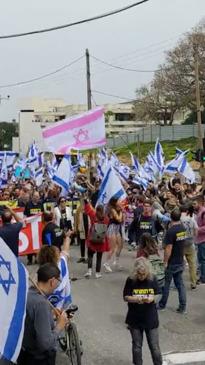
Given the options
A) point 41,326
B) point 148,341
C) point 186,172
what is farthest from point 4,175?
point 41,326

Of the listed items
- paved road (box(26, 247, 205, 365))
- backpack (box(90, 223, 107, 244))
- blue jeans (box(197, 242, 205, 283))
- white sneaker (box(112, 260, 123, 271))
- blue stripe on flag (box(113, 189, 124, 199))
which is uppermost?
blue stripe on flag (box(113, 189, 124, 199))

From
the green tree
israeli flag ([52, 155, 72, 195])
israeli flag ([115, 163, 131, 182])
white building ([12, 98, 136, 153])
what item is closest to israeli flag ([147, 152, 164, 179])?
israeli flag ([115, 163, 131, 182])

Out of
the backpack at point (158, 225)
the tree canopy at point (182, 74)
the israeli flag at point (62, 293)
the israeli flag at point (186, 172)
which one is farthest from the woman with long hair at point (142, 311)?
the tree canopy at point (182, 74)

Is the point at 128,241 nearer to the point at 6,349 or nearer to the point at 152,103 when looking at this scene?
the point at 6,349

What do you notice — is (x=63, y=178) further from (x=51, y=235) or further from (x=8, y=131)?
(x=8, y=131)

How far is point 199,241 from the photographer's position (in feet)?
36.3

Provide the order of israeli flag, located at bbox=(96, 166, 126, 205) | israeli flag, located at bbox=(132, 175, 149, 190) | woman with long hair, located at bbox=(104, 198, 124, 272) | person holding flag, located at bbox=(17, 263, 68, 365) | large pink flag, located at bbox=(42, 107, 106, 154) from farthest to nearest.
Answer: israeli flag, located at bbox=(132, 175, 149, 190) → large pink flag, located at bbox=(42, 107, 106, 154) → woman with long hair, located at bbox=(104, 198, 124, 272) → israeli flag, located at bbox=(96, 166, 126, 205) → person holding flag, located at bbox=(17, 263, 68, 365)

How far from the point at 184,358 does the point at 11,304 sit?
148 inches

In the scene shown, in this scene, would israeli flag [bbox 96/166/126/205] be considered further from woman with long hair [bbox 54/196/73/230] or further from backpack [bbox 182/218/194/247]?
woman with long hair [bbox 54/196/73/230]

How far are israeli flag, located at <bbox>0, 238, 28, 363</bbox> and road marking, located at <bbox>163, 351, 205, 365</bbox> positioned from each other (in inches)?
135

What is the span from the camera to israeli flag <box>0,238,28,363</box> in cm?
407

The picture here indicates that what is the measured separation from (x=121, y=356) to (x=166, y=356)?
54cm

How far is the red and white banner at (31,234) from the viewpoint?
11164mm

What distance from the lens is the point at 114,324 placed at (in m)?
8.86
